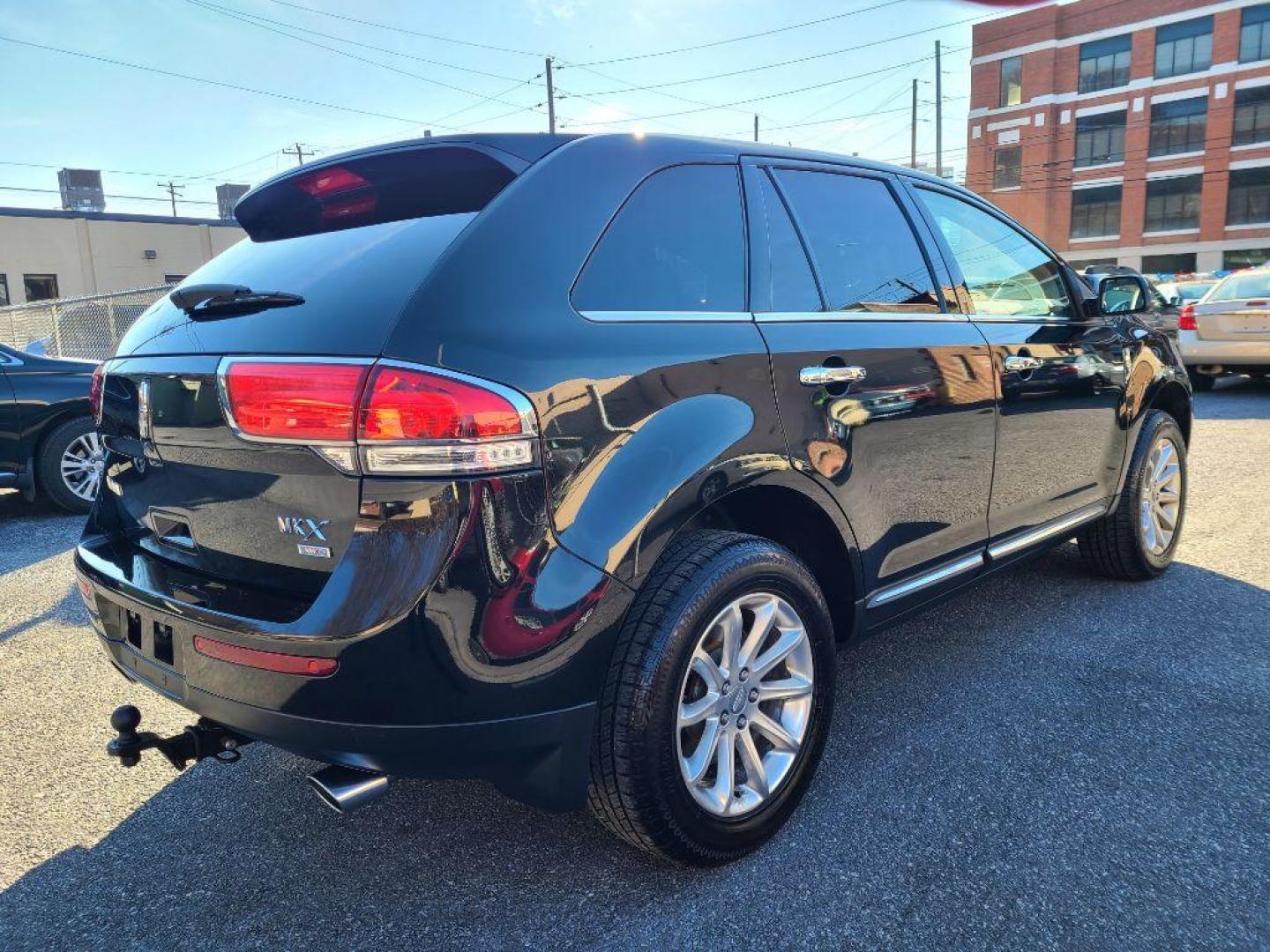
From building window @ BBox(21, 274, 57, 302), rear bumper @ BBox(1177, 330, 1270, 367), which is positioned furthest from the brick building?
building window @ BBox(21, 274, 57, 302)

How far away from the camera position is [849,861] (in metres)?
2.26

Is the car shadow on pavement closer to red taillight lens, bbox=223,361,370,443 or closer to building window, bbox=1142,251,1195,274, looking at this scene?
red taillight lens, bbox=223,361,370,443

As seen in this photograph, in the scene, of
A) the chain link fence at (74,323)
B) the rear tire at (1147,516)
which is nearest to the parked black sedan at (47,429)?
the chain link fence at (74,323)

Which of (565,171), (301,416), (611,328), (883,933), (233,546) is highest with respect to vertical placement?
(565,171)

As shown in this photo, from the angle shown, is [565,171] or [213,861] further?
[213,861]

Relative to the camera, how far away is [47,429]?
21.6 ft

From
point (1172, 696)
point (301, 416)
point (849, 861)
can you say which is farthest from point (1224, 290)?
point (301, 416)

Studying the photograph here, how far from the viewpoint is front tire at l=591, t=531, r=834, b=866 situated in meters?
1.99

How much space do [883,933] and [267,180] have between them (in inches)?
99.0

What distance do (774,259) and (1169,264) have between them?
2171 inches

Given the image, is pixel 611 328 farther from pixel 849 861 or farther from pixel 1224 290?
pixel 1224 290

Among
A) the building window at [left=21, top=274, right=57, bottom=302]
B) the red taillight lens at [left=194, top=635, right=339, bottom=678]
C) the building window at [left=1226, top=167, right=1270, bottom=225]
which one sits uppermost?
the building window at [left=1226, top=167, right=1270, bottom=225]

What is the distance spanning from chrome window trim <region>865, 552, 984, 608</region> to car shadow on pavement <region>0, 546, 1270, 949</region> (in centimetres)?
46

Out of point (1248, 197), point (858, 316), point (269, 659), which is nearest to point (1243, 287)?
point (858, 316)
